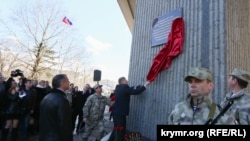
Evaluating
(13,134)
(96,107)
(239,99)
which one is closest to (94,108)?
(96,107)

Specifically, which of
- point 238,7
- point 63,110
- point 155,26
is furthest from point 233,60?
point 63,110

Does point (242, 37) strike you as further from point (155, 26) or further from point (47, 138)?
point (47, 138)

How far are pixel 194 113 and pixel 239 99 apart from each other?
1059mm

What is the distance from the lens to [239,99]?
118 inches

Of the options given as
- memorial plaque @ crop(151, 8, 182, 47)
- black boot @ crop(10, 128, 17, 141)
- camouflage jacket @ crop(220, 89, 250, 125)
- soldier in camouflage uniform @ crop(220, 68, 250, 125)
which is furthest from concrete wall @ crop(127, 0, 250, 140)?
black boot @ crop(10, 128, 17, 141)

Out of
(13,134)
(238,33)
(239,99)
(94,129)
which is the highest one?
(238,33)

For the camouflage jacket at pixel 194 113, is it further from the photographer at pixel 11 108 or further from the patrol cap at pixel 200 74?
the photographer at pixel 11 108

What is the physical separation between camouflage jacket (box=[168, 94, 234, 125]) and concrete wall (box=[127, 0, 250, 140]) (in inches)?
79.0

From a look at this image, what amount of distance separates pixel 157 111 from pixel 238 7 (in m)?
2.51

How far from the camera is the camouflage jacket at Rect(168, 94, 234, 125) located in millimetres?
2146

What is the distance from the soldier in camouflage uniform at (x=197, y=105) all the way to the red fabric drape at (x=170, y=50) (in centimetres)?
263

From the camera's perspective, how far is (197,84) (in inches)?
91.4

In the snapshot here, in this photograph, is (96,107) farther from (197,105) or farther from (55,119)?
(197,105)

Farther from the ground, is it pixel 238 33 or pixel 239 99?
pixel 238 33
